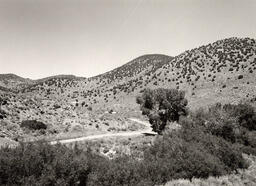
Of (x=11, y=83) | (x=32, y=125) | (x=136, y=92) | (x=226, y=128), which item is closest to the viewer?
(x=226, y=128)

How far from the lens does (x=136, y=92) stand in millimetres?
79625

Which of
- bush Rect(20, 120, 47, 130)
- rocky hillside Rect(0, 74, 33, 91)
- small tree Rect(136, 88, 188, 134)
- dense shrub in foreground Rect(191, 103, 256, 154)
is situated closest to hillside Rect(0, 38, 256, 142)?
bush Rect(20, 120, 47, 130)

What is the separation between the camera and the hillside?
4229 cm

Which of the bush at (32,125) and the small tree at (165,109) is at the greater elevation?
the small tree at (165,109)

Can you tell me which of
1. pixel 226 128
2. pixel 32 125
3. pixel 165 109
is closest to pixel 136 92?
pixel 165 109

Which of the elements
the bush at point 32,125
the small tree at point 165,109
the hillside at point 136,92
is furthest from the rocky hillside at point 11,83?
the small tree at point 165,109

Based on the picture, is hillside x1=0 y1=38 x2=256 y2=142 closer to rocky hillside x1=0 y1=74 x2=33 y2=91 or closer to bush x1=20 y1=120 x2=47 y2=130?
bush x1=20 y1=120 x2=47 y2=130

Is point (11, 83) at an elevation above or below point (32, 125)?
above

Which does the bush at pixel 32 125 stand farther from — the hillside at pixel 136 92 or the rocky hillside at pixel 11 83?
the rocky hillside at pixel 11 83

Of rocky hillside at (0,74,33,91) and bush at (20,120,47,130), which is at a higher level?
rocky hillside at (0,74,33,91)

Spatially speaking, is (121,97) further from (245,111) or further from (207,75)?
(245,111)

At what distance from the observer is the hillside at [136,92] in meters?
42.3

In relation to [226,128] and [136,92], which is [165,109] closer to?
[226,128]

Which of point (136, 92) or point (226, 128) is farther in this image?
point (136, 92)
